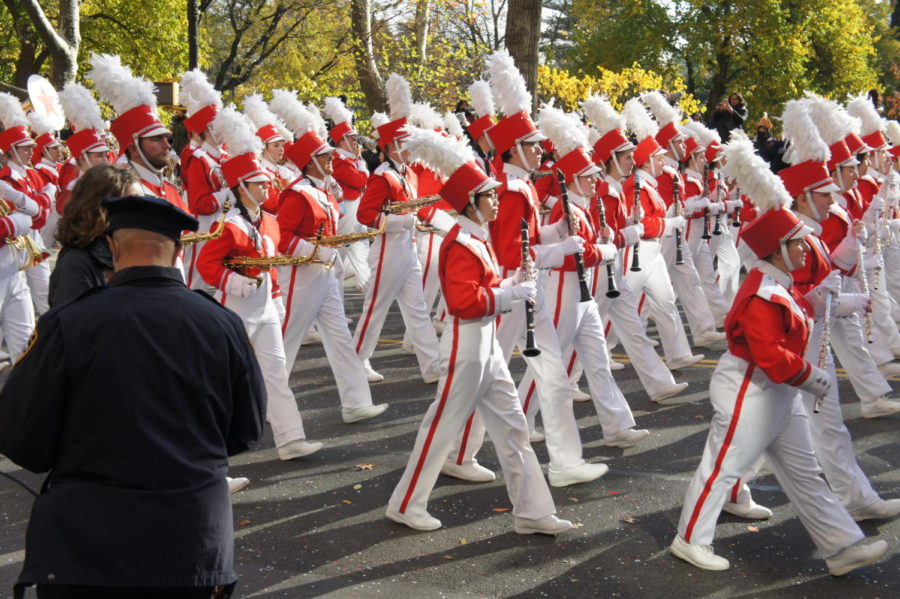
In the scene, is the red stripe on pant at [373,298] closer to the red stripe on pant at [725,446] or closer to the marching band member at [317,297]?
the marching band member at [317,297]

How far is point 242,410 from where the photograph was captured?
3293 millimetres

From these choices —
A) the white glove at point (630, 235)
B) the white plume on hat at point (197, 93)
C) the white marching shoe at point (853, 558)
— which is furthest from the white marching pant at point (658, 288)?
the white plume on hat at point (197, 93)

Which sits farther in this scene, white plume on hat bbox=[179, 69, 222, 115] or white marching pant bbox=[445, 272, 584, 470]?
white plume on hat bbox=[179, 69, 222, 115]

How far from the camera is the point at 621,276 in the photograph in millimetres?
8852

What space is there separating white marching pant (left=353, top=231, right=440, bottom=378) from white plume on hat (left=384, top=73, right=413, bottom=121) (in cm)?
195

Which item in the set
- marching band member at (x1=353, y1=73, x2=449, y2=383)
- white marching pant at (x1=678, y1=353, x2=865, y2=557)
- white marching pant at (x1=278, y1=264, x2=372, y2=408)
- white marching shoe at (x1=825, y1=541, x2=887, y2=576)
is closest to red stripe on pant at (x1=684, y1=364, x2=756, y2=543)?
white marching pant at (x1=678, y1=353, x2=865, y2=557)

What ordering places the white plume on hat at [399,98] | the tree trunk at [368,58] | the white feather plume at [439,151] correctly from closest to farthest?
the white feather plume at [439,151]
the white plume on hat at [399,98]
the tree trunk at [368,58]

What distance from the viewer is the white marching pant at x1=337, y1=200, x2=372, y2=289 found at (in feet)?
44.1

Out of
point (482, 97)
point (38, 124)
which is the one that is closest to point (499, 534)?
point (482, 97)

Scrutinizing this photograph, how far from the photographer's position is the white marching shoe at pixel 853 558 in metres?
5.18

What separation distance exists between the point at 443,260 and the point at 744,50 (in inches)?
1251

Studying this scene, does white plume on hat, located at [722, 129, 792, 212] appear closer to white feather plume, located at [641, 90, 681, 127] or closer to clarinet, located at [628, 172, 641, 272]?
clarinet, located at [628, 172, 641, 272]

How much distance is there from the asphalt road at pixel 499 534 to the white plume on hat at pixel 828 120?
2.09 metres

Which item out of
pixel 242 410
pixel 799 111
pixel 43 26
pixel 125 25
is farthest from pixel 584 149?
pixel 125 25
